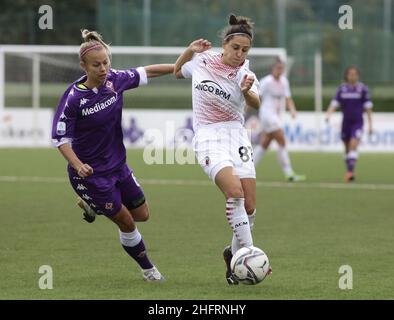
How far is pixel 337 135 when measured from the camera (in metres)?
29.2

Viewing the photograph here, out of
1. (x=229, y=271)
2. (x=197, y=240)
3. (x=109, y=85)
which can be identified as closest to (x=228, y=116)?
(x=109, y=85)

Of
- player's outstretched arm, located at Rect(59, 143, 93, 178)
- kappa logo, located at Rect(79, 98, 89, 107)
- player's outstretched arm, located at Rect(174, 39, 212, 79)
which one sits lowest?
player's outstretched arm, located at Rect(59, 143, 93, 178)

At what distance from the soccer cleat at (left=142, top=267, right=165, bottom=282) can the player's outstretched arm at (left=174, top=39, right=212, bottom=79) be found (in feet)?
5.87

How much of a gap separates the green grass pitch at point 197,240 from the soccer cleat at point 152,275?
0.13 m

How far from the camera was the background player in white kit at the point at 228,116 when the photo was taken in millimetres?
8641

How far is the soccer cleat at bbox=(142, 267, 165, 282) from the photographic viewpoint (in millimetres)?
8875

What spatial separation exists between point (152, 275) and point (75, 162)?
132 cm

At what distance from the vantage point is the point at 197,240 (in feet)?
38.2

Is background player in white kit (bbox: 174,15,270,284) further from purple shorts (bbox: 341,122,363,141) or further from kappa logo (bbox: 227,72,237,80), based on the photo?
purple shorts (bbox: 341,122,363,141)

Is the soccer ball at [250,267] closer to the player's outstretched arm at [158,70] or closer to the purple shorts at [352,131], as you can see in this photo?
the player's outstretched arm at [158,70]

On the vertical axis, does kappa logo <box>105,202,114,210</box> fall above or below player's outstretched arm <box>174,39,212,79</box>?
below

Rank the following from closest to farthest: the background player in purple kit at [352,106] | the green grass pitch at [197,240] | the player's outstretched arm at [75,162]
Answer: the player's outstretched arm at [75,162] < the green grass pitch at [197,240] < the background player in purple kit at [352,106]

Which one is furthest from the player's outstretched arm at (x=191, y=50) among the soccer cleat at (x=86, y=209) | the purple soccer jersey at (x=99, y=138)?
the soccer cleat at (x=86, y=209)

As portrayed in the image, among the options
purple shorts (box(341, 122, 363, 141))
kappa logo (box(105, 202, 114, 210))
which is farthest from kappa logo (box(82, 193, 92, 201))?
purple shorts (box(341, 122, 363, 141))
